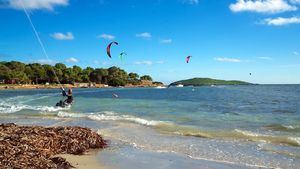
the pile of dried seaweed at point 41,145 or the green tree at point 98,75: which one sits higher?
the green tree at point 98,75

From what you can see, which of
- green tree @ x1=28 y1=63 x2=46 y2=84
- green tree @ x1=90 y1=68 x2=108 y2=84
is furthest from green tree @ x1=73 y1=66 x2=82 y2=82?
green tree @ x1=28 y1=63 x2=46 y2=84

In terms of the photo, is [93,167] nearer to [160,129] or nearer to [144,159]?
[144,159]

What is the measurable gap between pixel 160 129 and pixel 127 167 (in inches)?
337

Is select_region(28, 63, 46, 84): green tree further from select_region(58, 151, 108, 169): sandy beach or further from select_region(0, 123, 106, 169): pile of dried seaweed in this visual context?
select_region(58, 151, 108, 169): sandy beach

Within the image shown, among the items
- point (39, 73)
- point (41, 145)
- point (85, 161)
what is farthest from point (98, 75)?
point (85, 161)

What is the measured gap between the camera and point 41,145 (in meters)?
11.0

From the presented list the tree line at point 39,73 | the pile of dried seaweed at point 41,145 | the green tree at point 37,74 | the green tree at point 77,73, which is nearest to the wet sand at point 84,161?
the pile of dried seaweed at point 41,145

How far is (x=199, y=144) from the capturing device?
1373 centimetres

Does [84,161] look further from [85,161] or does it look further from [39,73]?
[39,73]

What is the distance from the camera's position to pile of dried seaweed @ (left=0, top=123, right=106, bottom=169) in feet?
29.5

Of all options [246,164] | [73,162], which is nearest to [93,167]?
[73,162]

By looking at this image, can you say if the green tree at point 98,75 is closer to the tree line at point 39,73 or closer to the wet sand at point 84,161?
the tree line at point 39,73

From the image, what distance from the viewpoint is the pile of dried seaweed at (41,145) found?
8.98 m

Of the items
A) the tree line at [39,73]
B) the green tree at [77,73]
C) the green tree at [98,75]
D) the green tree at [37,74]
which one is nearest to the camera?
the tree line at [39,73]
